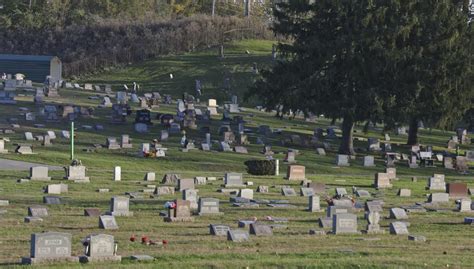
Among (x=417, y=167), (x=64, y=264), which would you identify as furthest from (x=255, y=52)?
(x=64, y=264)

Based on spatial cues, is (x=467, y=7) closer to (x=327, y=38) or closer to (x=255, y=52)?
(x=327, y=38)

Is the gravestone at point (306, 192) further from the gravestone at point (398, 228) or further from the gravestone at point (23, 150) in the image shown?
the gravestone at point (23, 150)

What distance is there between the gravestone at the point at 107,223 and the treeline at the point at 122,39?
2484 inches

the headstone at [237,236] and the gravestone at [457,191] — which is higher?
Result: the headstone at [237,236]

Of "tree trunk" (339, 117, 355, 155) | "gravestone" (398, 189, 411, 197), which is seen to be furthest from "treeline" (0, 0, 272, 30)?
"gravestone" (398, 189, 411, 197)

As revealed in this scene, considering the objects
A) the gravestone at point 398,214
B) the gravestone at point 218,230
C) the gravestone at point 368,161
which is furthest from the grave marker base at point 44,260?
the gravestone at point 368,161

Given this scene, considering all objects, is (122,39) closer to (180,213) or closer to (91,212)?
(91,212)

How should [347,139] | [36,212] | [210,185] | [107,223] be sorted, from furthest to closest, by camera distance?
[347,139], [210,185], [36,212], [107,223]

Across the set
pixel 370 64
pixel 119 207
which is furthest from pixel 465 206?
pixel 370 64

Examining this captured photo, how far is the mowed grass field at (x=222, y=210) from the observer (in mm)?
22016

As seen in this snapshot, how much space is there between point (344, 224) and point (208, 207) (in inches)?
179

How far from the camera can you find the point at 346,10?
55.5m

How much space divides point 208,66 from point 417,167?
34.7 metres

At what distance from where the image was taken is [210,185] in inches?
1510
